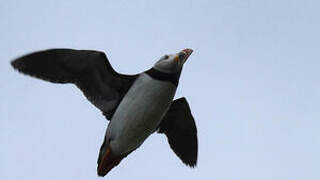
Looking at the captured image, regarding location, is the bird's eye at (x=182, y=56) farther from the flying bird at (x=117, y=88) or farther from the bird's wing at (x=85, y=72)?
the bird's wing at (x=85, y=72)

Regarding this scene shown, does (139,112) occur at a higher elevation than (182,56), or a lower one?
lower

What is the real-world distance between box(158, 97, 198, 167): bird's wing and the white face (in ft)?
6.89

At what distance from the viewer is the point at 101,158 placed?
11.9m

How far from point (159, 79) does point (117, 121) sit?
→ 112 cm

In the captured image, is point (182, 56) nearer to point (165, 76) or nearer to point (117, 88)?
point (165, 76)

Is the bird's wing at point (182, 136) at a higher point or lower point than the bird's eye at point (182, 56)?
lower

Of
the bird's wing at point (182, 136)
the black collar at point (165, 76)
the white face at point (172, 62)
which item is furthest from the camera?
the bird's wing at point (182, 136)

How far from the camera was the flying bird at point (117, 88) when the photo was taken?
11281 mm

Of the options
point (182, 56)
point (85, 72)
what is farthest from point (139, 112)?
point (85, 72)

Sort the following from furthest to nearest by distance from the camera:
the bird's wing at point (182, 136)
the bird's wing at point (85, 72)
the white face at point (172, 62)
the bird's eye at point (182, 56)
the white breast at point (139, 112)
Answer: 1. the bird's wing at point (182, 136)
2. the bird's wing at point (85, 72)
3. the bird's eye at point (182, 56)
4. the white face at point (172, 62)
5. the white breast at point (139, 112)

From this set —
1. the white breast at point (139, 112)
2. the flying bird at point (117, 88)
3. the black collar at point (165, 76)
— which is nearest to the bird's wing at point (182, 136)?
the flying bird at point (117, 88)

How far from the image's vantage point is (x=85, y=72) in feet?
40.5

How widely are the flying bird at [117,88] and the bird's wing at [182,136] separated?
353mm

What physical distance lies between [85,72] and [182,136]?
2.80 m
